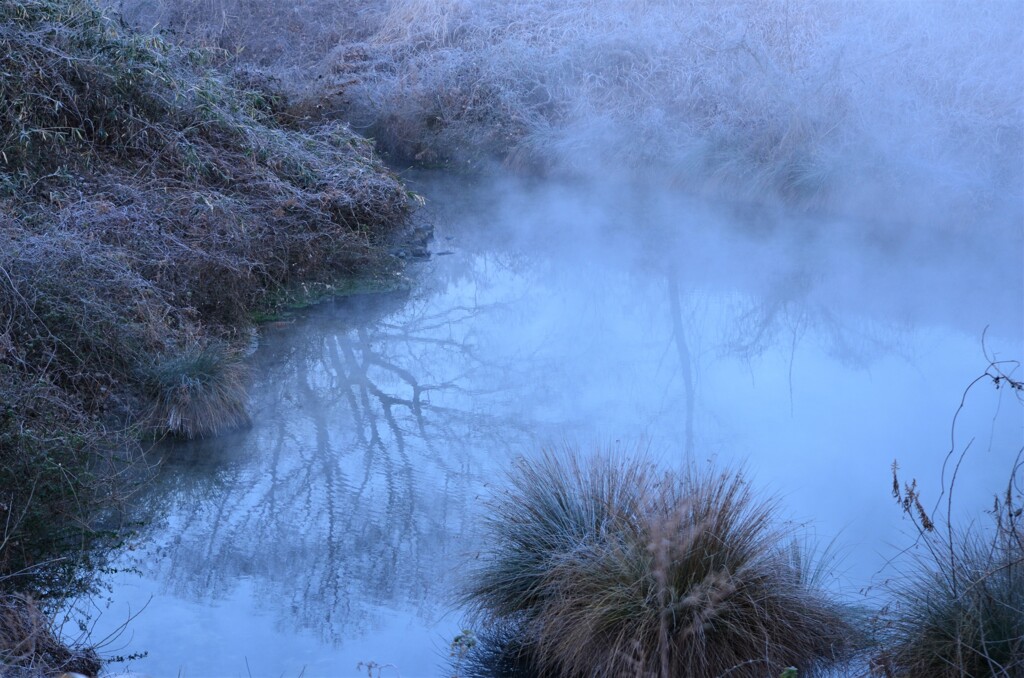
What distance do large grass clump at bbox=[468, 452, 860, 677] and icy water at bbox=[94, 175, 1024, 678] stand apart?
0.45 meters

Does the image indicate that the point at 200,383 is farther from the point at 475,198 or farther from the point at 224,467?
the point at 475,198

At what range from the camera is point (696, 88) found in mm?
13250

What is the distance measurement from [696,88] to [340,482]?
29.9 ft

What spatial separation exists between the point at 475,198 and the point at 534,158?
1247 millimetres

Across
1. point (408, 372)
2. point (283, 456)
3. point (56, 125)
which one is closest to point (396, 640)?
point (283, 456)

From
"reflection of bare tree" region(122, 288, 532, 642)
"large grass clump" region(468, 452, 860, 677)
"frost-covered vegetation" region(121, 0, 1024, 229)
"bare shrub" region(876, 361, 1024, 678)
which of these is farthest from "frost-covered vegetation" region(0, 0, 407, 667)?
"bare shrub" region(876, 361, 1024, 678)

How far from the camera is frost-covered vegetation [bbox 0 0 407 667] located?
16.6 ft

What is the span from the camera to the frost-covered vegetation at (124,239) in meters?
5.05

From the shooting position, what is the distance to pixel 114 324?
6211 millimetres

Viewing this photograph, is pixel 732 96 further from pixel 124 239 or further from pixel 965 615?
pixel 965 615

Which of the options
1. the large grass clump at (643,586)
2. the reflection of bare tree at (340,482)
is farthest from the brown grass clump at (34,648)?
the large grass clump at (643,586)

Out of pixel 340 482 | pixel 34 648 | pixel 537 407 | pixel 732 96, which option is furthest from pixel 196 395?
pixel 732 96

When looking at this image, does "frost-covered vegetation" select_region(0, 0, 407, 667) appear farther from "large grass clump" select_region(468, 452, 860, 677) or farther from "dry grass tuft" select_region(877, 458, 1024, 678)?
"dry grass tuft" select_region(877, 458, 1024, 678)

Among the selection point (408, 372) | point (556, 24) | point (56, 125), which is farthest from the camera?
point (556, 24)
